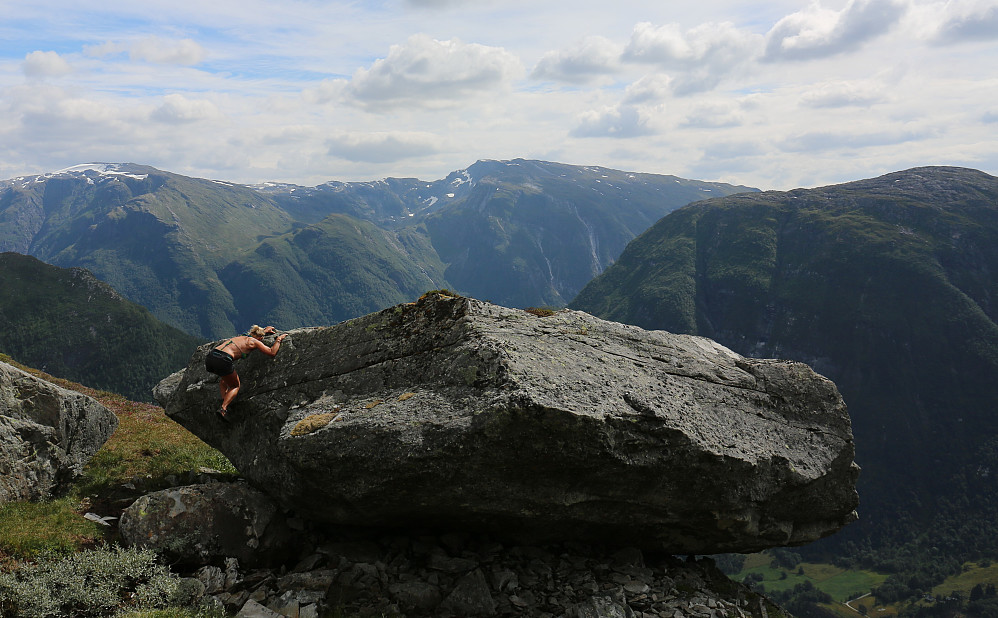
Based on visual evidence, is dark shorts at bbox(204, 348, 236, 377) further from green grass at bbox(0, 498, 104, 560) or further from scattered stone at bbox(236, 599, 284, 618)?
scattered stone at bbox(236, 599, 284, 618)

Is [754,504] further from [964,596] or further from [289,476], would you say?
[964,596]

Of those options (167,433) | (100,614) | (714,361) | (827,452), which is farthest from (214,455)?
(827,452)

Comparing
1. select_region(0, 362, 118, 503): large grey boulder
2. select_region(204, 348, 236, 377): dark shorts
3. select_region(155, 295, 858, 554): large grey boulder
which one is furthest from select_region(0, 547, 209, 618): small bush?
select_region(204, 348, 236, 377): dark shorts

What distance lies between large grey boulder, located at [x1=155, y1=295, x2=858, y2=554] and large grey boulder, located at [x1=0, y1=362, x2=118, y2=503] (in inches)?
112

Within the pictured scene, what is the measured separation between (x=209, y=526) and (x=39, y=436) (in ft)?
21.2

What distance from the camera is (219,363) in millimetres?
14898

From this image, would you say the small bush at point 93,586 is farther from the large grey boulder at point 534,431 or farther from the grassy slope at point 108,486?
the large grey boulder at point 534,431

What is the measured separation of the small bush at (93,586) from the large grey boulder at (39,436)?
4128mm

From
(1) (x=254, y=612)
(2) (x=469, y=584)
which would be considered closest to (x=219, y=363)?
(1) (x=254, y=612)

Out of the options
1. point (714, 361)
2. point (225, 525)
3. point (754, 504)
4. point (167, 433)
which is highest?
point (714, 361)

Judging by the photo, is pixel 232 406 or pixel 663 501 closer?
pixel 663 501

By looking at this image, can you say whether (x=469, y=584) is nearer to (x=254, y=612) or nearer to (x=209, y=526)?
(x=254, y=612)

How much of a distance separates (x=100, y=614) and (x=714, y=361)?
16652 millimetres

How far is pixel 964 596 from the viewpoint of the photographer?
606ft
